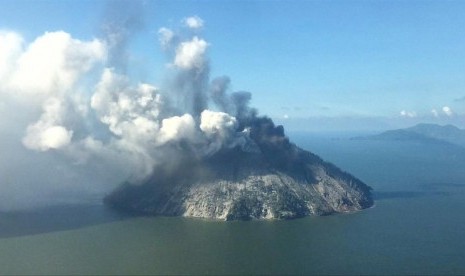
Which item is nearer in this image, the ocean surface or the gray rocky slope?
the ocean surface

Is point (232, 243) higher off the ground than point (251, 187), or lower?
lower

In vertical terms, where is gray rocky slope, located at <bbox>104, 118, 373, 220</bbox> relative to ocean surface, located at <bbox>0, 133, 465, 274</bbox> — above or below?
above

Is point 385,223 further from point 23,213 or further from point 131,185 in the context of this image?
point 23,213

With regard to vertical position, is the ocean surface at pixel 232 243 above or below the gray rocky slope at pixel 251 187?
below

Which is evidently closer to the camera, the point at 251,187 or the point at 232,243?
the point at 232,243

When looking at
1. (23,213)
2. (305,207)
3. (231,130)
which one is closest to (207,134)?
(231,130)

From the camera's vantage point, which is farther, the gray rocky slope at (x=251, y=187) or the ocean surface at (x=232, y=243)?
the gray rocky slope at (x=251, y=187)
